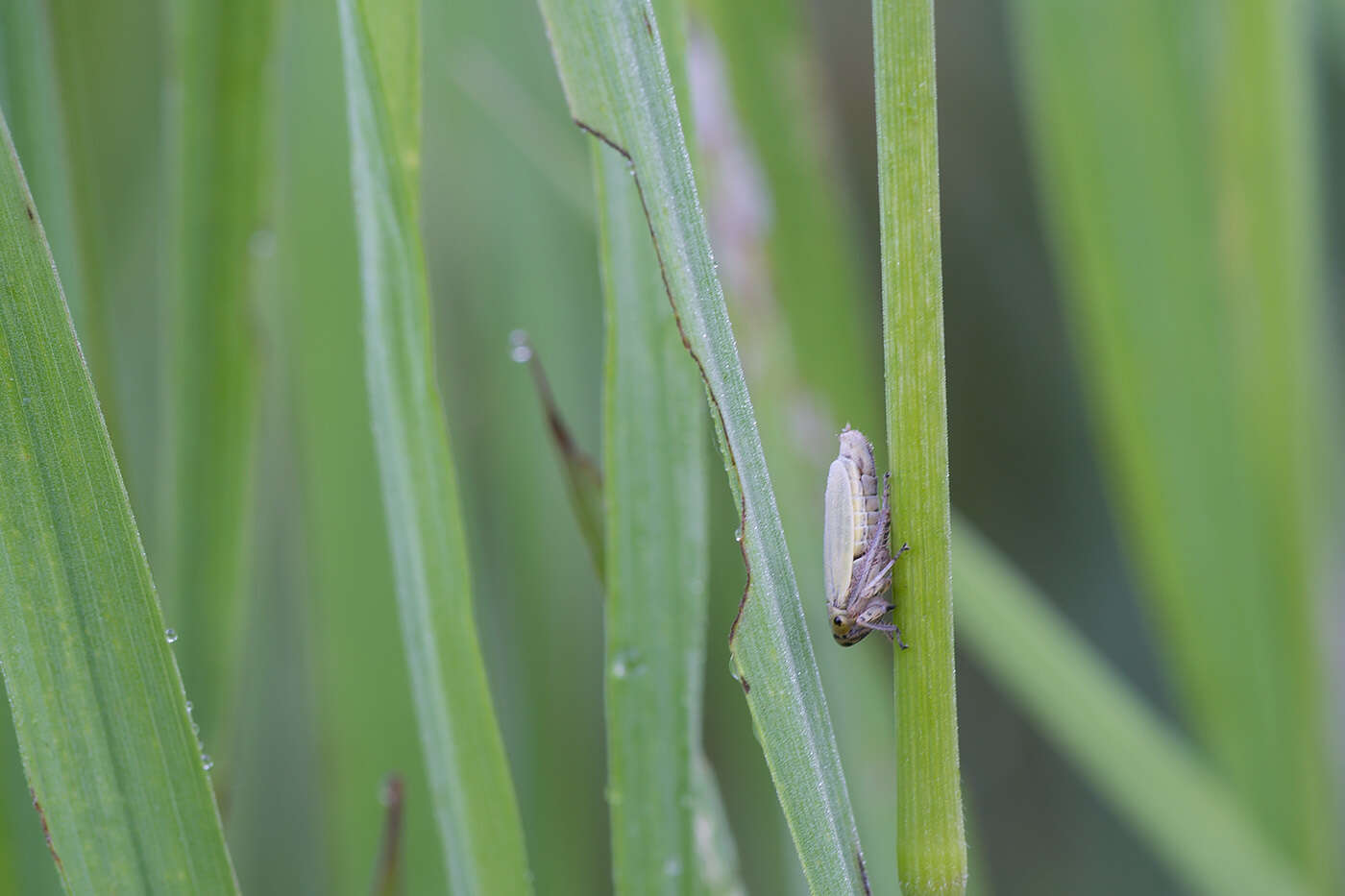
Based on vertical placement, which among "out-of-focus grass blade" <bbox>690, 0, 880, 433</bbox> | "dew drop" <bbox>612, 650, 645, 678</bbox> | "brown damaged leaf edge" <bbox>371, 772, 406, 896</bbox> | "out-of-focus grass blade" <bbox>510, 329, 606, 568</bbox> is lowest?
"brown damaged leaf edge" <bbox>371, 772, 406, 896</bbox>

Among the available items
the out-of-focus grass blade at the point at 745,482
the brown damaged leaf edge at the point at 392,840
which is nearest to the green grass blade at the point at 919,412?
the out-of-focus grass blade at the point at 745,482

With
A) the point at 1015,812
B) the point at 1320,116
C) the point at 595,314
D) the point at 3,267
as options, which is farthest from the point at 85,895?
the point at 1320,116

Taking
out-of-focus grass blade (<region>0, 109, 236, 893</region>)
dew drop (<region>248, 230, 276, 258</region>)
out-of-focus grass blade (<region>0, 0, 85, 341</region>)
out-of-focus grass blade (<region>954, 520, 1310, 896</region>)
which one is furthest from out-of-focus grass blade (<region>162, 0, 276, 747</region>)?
out-of-focus grass blade (<region>954, 520, 1310, 896</region>)

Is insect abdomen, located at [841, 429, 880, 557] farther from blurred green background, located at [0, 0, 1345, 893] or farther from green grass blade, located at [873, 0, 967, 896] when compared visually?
blurred green background, located at [0, 0, 1345, 893]

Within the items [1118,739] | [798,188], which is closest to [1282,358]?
[1118,739]

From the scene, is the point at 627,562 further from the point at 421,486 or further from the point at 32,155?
the point at 32,155

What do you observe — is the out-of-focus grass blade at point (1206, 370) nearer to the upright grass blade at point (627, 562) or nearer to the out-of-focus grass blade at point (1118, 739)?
the out-of-focus grass blade at point (1118, 739)
